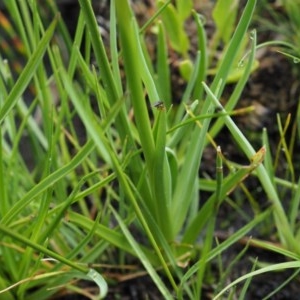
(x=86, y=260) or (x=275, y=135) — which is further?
(x=275, y=135)

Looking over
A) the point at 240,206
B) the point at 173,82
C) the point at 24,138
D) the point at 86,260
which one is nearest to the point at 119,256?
the point at 86,260

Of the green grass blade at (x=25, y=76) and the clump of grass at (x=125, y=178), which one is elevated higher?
the green grass blade at (x=25, y=76)

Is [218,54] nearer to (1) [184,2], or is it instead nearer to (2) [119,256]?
(1) [184,2]

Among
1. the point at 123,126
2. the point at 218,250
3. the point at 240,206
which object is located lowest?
the point at 240,206

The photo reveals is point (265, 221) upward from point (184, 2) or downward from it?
downward

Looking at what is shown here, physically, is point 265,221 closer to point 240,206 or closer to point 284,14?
point 240,206

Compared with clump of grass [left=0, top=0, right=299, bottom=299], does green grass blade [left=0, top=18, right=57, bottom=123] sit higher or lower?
higher

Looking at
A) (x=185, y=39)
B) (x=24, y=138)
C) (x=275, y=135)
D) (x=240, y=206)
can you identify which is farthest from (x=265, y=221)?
(x=24, y=138)

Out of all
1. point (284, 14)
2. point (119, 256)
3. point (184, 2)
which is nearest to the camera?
point (119, 256)

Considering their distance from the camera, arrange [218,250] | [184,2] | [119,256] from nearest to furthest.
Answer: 1. [218,250]
2. [119,256]
3. [184,2]
